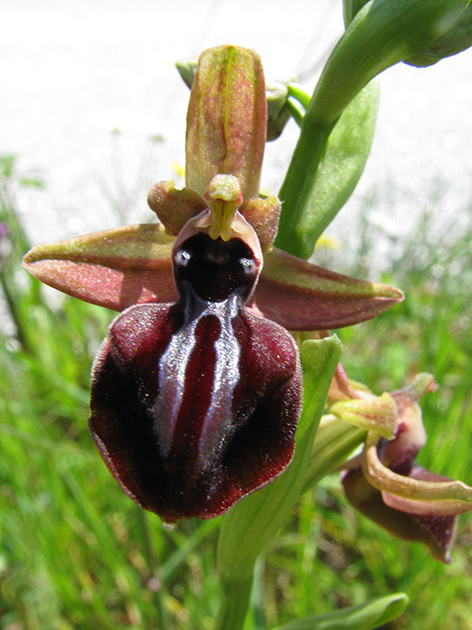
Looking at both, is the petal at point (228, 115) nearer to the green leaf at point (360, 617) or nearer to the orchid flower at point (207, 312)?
the orchid flower at point (207, 312)

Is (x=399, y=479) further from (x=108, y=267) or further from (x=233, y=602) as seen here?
(x=108, y=267)

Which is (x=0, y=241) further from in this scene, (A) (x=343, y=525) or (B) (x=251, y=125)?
(B) (x=251, y=125)

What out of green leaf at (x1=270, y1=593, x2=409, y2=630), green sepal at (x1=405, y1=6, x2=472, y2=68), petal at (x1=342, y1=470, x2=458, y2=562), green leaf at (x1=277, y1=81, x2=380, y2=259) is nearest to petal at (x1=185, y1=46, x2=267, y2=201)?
green leaf at (x1=277, y1=81, x2=380, y2=259)

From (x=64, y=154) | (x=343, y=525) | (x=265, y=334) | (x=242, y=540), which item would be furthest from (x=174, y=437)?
(x=64, y=154)

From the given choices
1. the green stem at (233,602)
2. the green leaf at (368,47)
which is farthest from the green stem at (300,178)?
the green stem at (233,602)

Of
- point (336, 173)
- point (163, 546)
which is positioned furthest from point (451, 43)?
point (163, 546)

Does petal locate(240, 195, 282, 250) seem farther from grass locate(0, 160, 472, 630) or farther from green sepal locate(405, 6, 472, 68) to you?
grass locate(0, 160, 472, 630)
